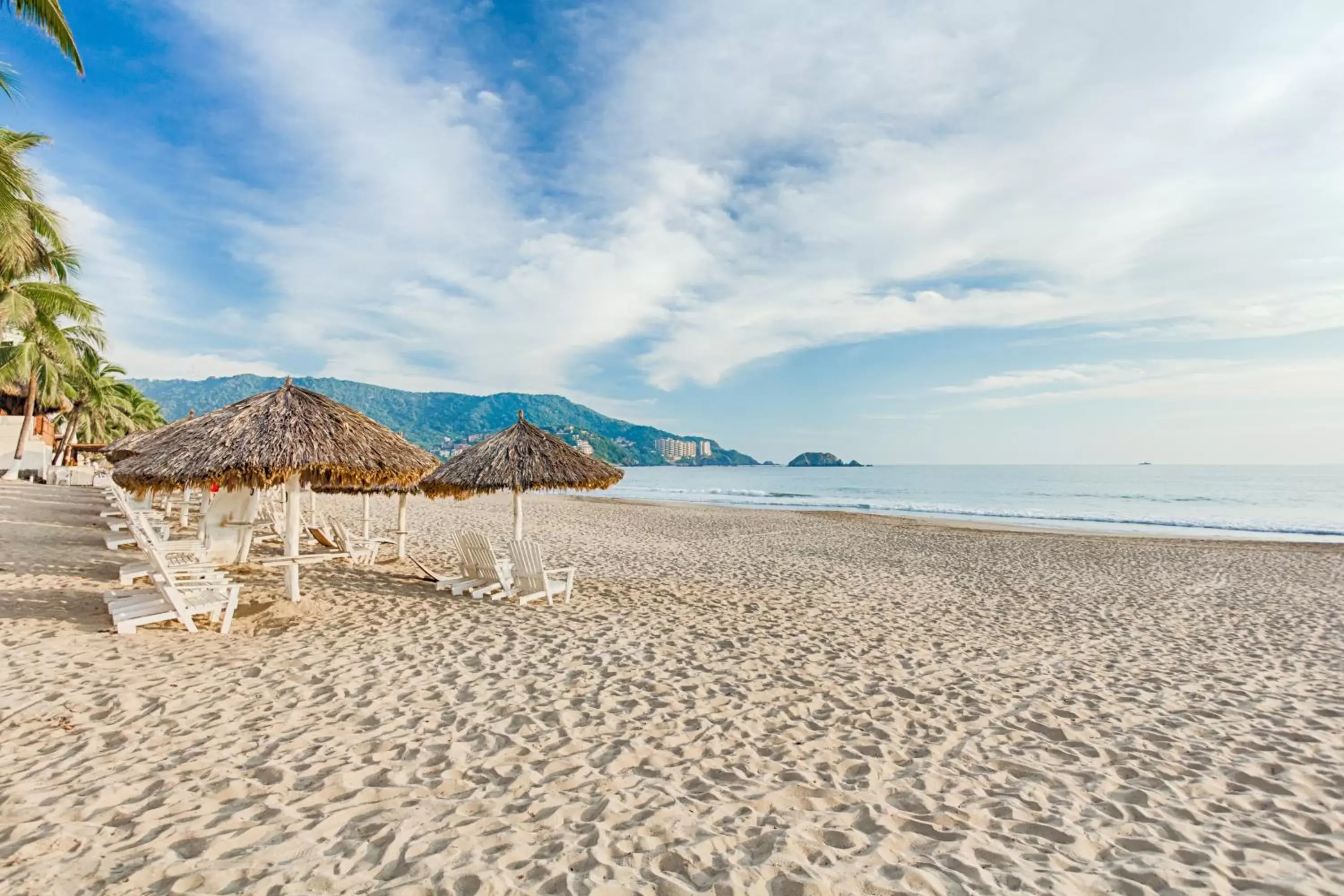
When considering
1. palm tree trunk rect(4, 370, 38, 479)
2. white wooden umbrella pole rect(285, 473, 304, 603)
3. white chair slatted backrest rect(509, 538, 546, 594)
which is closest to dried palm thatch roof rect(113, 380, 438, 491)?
white wooden umbrella pole rect(285, 473, 304, 603)

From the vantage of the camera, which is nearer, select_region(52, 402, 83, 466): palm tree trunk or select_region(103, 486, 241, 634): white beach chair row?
select_region(103, 486, 241, 634): white beach chair row

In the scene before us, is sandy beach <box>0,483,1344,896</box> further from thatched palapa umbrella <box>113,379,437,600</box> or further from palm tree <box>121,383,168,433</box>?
palm tree <box>121,383,168,433</box>

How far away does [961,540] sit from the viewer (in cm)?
1738

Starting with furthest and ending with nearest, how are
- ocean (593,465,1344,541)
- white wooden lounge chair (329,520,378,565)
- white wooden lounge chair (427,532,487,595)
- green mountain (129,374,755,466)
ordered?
green mountain (129,374,755,466) < ocean (593,465,1344,541) < white wooden lounge chair (329,520,378,565) < white wooden lounge chair (427,532,487,595)

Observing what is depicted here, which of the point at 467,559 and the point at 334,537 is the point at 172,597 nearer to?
the point at 467,559

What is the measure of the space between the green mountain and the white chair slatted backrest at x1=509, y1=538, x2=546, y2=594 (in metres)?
116

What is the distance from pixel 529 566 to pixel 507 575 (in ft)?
1.03

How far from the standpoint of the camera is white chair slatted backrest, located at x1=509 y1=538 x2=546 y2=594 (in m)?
7.60

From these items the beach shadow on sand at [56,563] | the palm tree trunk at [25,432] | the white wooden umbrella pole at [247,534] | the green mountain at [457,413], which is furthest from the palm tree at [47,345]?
the green mountain at [457,413]

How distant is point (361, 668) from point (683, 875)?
11.3 feet

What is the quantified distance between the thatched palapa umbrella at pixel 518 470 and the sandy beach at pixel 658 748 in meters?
1.47

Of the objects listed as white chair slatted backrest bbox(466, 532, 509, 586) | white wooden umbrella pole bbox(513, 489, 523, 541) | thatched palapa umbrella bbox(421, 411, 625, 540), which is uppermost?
thatched palapa umbrella bbox(421, 411, 625, 540)

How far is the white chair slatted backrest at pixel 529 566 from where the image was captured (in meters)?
7.60

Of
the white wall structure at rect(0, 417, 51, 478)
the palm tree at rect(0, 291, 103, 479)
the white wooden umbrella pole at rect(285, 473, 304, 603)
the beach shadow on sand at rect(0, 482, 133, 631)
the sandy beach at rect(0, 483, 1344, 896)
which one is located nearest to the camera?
the sandy beach at rect(0, 483, 1344, 896)
